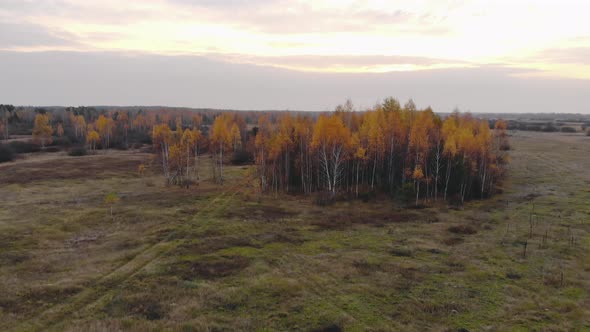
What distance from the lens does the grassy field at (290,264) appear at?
21.7m

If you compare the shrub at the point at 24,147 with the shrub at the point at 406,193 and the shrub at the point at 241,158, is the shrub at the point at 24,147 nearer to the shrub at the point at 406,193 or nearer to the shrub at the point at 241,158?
the shrub at the point at 241,158

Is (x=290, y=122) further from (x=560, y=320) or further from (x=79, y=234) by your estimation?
(x=560, y=320)

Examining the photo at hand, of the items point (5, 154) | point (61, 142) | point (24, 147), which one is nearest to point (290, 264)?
point (5, 154)

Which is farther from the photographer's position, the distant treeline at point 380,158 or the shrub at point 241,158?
the shrub at point 241,158

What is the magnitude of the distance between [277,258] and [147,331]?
1270 centimetres

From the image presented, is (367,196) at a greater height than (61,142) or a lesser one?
lesser

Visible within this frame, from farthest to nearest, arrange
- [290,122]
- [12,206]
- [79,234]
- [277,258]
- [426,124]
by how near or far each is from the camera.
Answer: [290,122] → [426,124] → [12,206] → [79,234] → [277,258]

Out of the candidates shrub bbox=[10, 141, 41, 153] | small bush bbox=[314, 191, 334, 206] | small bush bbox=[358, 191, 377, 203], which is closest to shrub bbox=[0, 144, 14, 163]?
shrub bbox=[10, 141, 41, 153]

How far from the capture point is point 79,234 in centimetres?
3766

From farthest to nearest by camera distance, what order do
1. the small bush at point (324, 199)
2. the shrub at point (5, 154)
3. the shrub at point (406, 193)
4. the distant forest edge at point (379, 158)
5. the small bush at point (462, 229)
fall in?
1. the shrub at point (5, 154)
2. the distant forest edge at point (379, 158)
3. the small bush at point (324, 199)
4. the shrub at point (406, 193)
5. the small bush at point (462, 229)

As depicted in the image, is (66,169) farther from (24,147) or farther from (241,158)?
(24,147)

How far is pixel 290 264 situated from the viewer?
29781mm

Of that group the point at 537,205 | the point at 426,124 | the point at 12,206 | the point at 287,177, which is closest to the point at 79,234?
the point at 12,206

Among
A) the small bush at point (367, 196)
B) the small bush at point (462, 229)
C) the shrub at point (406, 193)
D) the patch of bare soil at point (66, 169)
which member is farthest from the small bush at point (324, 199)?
the patch of bare soil at point (66, 169)
